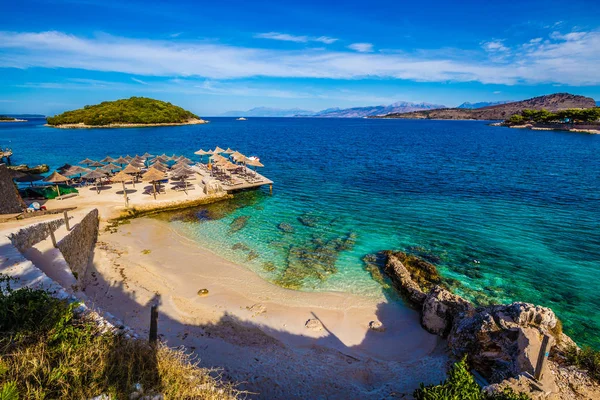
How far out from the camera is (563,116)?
117 metres

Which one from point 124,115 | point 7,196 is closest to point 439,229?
point 7,196

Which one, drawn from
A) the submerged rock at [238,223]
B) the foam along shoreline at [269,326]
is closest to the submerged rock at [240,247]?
the foam along shoreline at [269,326]

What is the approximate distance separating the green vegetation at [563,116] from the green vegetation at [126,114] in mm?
166796

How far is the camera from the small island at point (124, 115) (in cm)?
12688

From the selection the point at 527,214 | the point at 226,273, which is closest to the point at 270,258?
the point at 226,273

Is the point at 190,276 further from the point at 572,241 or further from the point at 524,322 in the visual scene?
the point at 572,241

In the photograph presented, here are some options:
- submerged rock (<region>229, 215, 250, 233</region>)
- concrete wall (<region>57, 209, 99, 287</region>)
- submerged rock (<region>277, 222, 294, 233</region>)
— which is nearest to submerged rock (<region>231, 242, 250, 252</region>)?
submerged rock (<region>229, 215, 250, 233</region>)

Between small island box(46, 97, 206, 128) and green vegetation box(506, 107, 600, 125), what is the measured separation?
166 m

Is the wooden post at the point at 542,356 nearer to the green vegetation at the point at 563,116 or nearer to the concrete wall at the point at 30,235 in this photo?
the concrete wall at the point at 30,235

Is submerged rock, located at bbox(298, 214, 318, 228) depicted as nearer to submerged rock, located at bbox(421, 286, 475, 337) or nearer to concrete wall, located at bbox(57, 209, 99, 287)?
submerged rock, located at bbox(421, 286, 475, 337)

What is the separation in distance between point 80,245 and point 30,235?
2.40 meters

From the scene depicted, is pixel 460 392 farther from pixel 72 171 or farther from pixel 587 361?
pixel 72 171

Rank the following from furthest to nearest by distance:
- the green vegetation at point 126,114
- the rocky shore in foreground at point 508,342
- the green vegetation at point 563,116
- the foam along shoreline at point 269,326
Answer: the green vegetation at point 126,114
the green vegetation at point 563,116
the foam along shoreline at point 269,326
the rocky shore in foreground at point 508,342

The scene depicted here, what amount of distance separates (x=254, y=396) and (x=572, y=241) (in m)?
22.3
